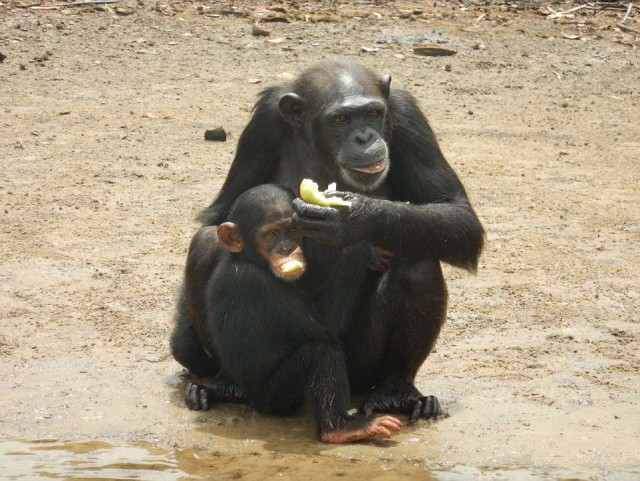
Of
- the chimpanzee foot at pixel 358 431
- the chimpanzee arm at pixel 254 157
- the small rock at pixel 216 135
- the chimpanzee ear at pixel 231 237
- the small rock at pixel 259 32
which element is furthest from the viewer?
the small rock at pixel 259 32

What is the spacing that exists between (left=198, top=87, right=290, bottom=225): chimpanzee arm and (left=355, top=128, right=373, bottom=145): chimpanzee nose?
2.02ft

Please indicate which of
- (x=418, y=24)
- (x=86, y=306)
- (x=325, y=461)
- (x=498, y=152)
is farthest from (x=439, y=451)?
(x=418, y=24)

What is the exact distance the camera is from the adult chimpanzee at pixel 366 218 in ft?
22.5

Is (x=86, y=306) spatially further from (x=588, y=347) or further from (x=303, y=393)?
(x=588, y=347)

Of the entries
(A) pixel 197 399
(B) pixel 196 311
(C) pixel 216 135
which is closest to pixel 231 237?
(B) pixel 196 311

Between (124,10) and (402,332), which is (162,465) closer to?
(402,332)

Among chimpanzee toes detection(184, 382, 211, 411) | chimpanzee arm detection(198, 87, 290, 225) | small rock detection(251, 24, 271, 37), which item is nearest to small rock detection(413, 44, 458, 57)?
small rock detection(251, 24, 271, 37)

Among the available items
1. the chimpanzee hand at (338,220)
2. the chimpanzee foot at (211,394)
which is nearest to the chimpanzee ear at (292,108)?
the chimpanzee hand at (338,220)

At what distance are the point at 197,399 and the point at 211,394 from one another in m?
0.10

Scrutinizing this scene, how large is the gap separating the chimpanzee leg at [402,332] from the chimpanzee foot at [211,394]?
0.67 m

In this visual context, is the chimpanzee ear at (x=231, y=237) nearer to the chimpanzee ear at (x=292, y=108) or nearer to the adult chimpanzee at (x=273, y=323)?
the adult chimpanzee at (x=273, y=323)

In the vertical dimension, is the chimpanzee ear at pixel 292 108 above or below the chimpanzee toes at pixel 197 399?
above

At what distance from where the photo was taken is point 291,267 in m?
6.59

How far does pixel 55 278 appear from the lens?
9.06 m
